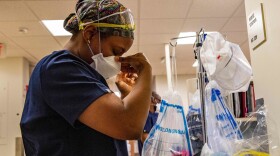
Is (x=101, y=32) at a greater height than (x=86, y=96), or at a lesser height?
greater

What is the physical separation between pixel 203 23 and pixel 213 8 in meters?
0.48

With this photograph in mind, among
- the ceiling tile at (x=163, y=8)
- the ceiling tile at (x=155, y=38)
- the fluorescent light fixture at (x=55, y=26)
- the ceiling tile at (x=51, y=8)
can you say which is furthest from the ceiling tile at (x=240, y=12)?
the fluorescent light fixture at (x=55, y=26)

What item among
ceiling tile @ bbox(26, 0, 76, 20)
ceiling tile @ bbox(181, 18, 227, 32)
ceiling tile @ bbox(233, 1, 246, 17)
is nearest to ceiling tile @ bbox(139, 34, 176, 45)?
ceiling tile @ bbox(181, 18, 227, 32)

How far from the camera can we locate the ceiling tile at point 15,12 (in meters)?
3.12

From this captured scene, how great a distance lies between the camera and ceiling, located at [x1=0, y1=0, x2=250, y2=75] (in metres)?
3.25

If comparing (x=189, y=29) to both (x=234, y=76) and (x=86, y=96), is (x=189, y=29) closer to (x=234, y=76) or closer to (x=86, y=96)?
(x=234, y=76)

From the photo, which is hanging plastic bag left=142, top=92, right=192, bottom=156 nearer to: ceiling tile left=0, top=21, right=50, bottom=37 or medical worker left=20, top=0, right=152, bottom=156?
medical worker left=20, top=0, right=152, bottom=156

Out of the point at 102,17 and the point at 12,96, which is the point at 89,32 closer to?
the point at 102,17

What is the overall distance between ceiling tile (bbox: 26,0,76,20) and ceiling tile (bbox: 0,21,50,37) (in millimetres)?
262

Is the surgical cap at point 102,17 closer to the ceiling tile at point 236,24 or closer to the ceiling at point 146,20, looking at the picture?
the ceiling at point 146,20

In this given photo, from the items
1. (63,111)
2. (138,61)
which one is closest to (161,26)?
(138,61)

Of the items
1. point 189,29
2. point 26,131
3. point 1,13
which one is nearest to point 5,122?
point 1,13

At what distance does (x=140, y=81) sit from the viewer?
0.92m

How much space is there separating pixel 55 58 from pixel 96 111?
8.0 inches
